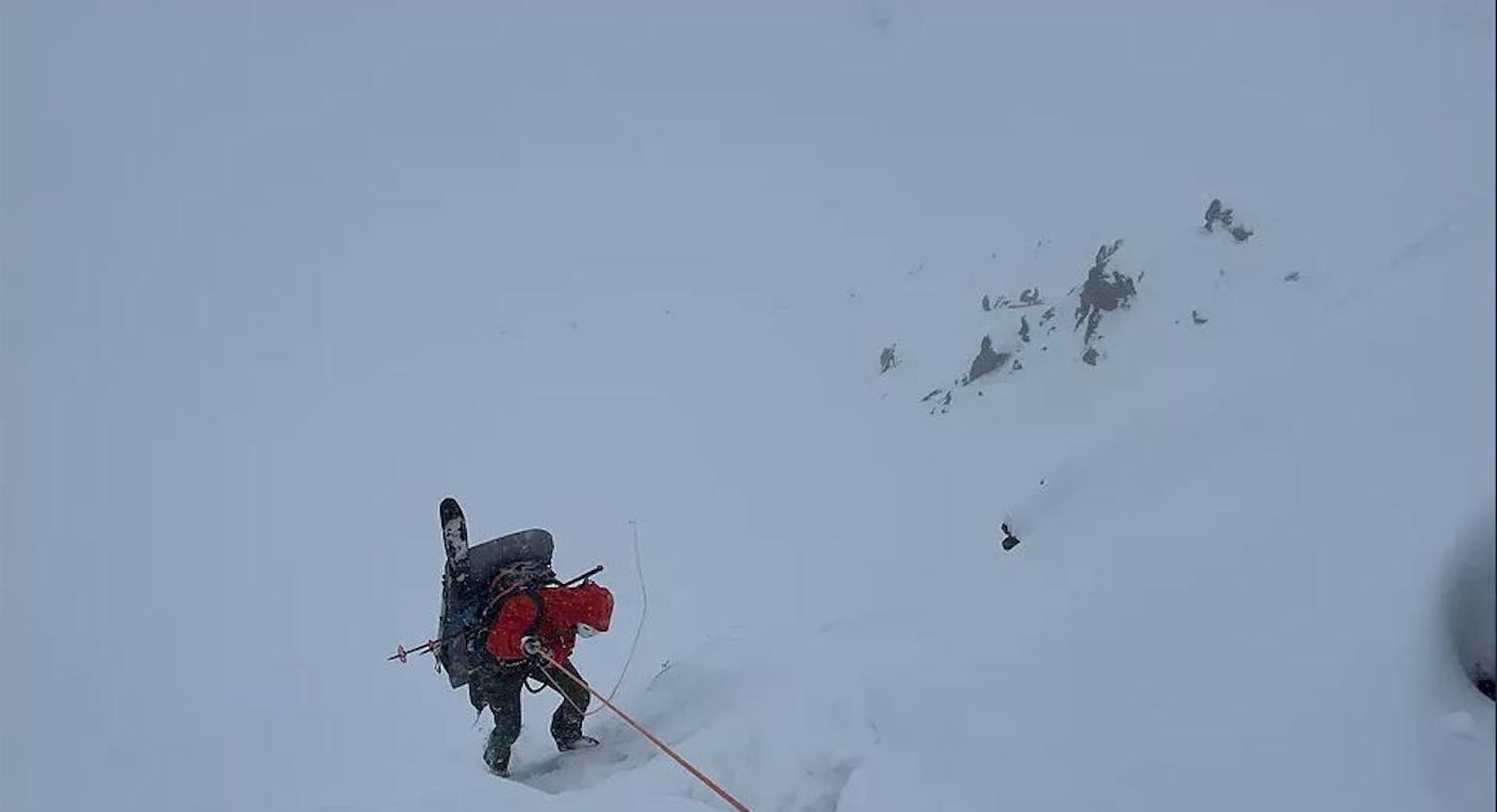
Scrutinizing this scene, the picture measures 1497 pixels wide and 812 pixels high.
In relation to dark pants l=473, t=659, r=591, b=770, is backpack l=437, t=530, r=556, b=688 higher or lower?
higher

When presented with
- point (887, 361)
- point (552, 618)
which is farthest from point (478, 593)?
point (887, 361)

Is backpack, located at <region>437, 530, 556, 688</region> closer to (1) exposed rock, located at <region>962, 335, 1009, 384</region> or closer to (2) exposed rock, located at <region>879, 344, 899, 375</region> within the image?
(1) exposed rock, located at <region>962, 335, 1009, 384</region>

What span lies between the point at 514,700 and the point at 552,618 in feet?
2.60

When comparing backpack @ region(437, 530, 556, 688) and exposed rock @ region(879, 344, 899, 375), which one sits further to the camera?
exposed rock @ region(879, 344, 899, 375)

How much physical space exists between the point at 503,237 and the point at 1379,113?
120019 mm

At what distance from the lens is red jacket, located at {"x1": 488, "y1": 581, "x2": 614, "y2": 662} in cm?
623

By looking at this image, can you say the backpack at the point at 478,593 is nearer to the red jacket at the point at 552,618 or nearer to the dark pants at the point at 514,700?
the red jacket at the point at 552,618

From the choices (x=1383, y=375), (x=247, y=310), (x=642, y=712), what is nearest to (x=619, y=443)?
(x=642, y=712)

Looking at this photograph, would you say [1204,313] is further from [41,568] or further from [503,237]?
[503,237]

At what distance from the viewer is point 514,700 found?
6.71 m

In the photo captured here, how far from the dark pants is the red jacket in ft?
0.86

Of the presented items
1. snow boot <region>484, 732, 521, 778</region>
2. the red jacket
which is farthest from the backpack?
snow boot <region>484, 732, 521, 778</region>

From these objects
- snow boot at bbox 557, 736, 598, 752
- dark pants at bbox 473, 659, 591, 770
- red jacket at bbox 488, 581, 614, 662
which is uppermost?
red jacket at bbox 488, 581, 614, 662

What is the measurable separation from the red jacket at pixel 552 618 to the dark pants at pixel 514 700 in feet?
0.86
